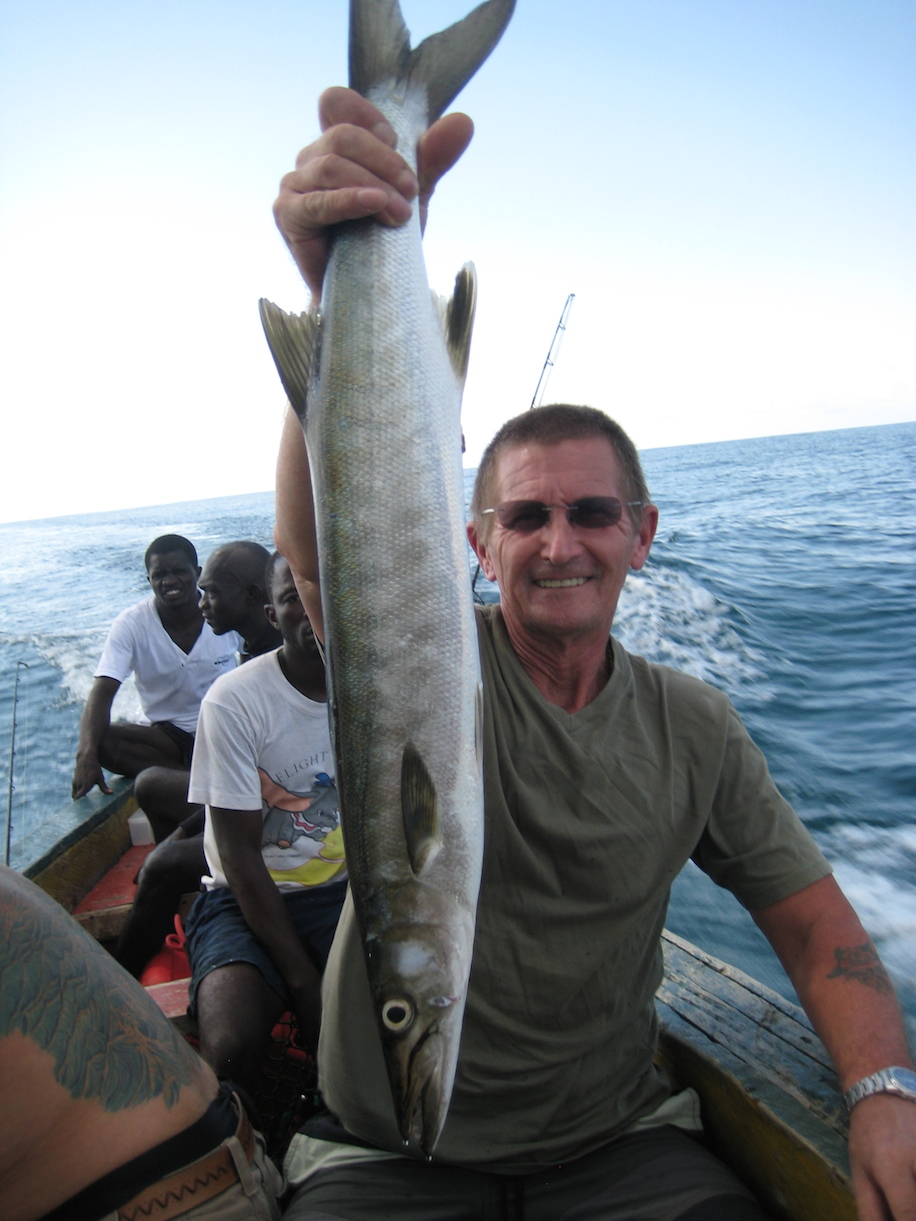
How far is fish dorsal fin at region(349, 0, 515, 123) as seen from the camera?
1.55 m

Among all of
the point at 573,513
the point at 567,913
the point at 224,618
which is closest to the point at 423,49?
the point at 573,513

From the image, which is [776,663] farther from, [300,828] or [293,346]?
[293,346]

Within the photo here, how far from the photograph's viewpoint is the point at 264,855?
277 centimetres

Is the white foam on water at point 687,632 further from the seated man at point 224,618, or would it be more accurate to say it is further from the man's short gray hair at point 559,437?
the man's short gray hair at point 559,437

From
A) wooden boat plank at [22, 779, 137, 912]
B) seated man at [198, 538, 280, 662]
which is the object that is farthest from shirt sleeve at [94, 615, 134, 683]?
seated man at [198, 538, 280, 662]

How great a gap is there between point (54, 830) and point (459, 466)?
4.13 meters

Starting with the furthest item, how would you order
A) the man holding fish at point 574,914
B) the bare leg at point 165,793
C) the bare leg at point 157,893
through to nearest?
Result: the bare leg at point 165,793 → the bare leg at point 157,893 → the man holding fish at point 574,914

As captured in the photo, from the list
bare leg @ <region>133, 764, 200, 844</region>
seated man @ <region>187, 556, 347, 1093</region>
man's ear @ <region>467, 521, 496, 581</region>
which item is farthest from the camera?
bare leg @ <region>133, 764, 200, 844</region>

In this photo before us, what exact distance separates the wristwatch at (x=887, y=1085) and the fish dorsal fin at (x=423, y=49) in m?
2.28

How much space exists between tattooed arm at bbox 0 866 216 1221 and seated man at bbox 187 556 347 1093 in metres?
1.10

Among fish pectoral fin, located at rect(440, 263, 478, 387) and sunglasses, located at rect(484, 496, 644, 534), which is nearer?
fish pectoral fin, located at rect(440, 263, 478, 387)

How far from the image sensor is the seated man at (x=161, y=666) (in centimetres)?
526

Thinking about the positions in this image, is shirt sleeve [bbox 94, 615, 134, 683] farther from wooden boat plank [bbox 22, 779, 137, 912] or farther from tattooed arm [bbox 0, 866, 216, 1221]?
tattooed arm [bbox 0, 866, 216, 1221]

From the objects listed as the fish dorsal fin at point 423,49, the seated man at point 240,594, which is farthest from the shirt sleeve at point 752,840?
the seated man at point 240,594
